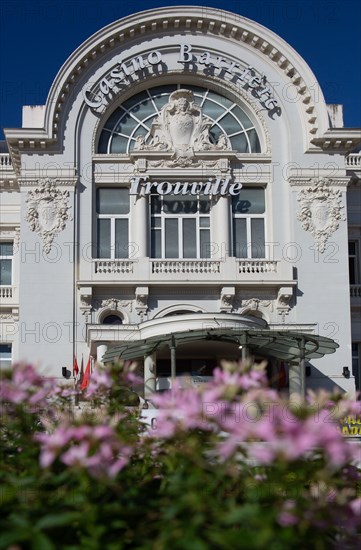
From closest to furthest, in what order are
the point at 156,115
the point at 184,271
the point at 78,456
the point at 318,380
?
the point at 78,456, the point at 318,380, the point at 184,271, the point at 156,115

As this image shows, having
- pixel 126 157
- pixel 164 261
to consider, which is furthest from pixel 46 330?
pixel 126 157

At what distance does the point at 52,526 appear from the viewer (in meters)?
5.45

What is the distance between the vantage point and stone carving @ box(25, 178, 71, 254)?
98.1 ft

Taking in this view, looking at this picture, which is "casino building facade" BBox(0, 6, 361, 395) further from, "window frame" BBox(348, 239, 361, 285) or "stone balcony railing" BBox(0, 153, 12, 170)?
"window frame" BBox(348, 239, 361, 285)

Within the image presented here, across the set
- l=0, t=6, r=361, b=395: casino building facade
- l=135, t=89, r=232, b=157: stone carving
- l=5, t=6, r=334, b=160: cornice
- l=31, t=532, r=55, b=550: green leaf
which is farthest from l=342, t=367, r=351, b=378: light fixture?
l=31, t=532, r=55, b=550: green leaf

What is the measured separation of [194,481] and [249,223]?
25.8 m

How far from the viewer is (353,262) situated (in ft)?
111

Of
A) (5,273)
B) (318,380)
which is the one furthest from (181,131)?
(318,380)

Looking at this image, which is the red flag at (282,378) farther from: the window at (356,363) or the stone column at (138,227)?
the stone column at (138,227)

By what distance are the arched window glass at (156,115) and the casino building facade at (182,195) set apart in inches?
1.9

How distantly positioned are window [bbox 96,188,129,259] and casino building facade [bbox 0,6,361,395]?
6 cm

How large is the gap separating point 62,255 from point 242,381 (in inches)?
950

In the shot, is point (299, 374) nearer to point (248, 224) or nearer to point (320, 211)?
point (248, 224)

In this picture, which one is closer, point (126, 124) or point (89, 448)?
point (89, 448)
